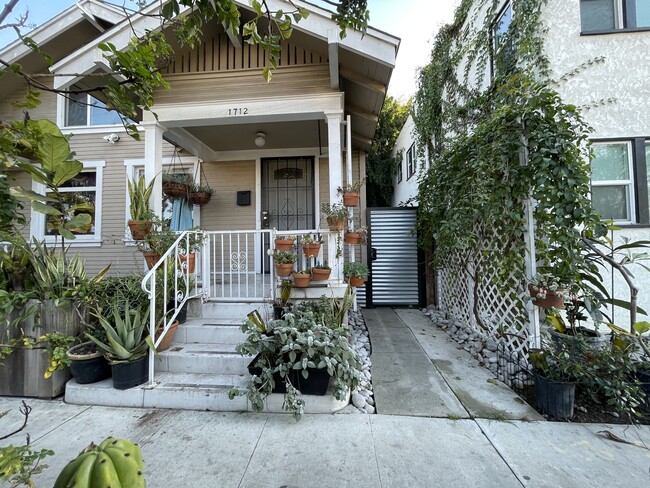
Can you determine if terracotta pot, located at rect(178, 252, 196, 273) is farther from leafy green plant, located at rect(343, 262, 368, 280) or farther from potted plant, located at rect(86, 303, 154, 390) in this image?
leafy green plant, located at rect(343, 262, 368, 280)

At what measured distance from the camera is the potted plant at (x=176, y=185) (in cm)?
513

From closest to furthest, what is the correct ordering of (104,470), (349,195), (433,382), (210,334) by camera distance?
(104,470) < (433,382) < (210,334) < (349,195)

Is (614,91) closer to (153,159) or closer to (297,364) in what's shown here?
(297,364)

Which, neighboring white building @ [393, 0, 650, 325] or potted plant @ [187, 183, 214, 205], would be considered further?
potted plant @ [187, 183, 214, 205]

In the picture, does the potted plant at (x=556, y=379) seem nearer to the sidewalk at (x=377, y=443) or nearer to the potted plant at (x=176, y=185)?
the sidewalk at (x=377, y=443)

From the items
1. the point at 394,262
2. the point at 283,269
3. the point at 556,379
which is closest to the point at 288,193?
the point at 394,262

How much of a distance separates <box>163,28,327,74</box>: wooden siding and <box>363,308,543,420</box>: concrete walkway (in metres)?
3.99

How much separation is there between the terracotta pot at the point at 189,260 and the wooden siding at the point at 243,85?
84.4 inches

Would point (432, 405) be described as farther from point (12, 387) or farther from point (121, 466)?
point (12, 387)

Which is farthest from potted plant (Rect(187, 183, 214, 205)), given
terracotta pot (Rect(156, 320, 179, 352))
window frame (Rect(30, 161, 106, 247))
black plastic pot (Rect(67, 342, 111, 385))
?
black plastic pot (Rect(67, 342, 111, 385))

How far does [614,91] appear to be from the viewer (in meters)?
3.88

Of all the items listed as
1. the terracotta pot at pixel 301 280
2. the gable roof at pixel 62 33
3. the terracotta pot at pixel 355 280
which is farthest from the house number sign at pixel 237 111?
the gable roof at pixel 62 33

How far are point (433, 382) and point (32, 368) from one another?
3844mm

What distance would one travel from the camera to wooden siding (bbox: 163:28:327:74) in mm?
4098
